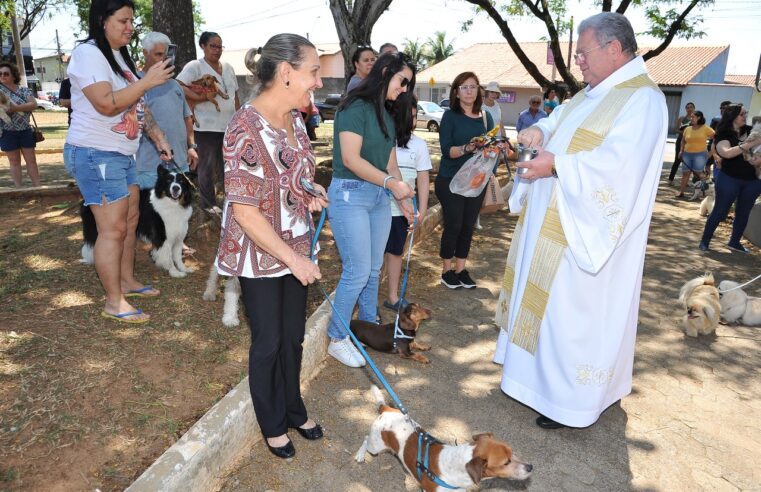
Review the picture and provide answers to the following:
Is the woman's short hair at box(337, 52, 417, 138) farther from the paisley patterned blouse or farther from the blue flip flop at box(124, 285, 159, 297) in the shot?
the blue flip flop at box(124, 285, 159, 297)

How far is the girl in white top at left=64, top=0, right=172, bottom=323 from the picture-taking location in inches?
123

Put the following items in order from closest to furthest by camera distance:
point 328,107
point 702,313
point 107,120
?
1. point 107,120
2. point 702,313
3. point 328,107

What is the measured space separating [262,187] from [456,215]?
3145mm

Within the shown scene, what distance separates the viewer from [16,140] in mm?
8180

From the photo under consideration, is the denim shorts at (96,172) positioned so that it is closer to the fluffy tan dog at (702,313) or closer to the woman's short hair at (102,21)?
the woman's short hair at (102,21)

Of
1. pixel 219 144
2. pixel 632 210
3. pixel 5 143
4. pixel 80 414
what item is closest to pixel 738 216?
pixel 632 210

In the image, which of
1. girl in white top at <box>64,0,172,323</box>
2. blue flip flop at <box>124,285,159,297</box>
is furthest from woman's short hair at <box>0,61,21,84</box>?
girl in white top at <box>64,0,172,323</box>

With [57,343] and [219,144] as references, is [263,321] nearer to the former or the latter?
[57,343]

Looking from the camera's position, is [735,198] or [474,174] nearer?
[474,174]

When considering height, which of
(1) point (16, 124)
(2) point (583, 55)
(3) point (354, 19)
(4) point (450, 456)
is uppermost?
(3) point (354, 19)

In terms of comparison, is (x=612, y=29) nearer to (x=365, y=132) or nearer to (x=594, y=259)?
(x=594, y=259)

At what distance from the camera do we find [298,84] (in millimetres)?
2307

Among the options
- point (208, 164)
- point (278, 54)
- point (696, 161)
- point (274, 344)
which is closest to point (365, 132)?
point (278, 54)

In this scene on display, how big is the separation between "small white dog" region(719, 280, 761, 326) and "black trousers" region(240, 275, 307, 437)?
4.47 meters
